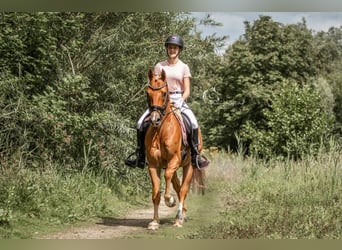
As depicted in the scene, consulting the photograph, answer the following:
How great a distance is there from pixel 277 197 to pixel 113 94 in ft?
9.12

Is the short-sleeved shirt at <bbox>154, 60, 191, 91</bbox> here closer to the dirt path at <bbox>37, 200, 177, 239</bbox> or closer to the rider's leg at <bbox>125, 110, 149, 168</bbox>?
the rider's leg at <bbox>125, 110, 149, 168</bbox>

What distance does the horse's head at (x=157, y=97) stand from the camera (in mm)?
5730

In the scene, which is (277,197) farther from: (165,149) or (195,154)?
(165,149)

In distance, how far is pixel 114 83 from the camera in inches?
327

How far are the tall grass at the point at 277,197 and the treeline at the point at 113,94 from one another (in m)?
0.68

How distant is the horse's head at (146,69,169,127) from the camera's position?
5.73 metres

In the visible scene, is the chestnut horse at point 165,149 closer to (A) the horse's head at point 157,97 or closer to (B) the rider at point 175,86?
(A) the horse's head at point 157,97

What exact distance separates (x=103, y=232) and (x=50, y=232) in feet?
1.78

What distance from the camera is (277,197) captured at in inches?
276

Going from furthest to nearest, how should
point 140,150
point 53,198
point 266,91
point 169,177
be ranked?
1. point 266,91
2. point 53,198
3. point 140,150
4. point 169,177

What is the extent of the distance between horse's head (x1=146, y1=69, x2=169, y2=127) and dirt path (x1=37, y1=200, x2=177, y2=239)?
3.97 ft

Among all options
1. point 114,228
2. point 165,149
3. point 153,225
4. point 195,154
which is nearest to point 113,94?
point 195,154

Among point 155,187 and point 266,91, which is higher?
point 266,91

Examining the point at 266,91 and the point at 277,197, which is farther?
the point at 266,91
